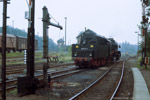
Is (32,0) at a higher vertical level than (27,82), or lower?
higher

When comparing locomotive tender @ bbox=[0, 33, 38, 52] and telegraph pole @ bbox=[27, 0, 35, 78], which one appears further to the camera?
locomotive tender @ bbox=[0, 33, 38, 52]

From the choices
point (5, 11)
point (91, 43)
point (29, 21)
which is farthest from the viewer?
point (91, 43)

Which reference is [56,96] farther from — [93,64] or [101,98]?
[93,64]

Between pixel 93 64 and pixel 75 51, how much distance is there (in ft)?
7.74

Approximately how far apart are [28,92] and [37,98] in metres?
0.81

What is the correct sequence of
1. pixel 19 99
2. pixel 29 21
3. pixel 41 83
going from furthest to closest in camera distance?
pixel 41 83
pixel 29 21
pixel 19 99

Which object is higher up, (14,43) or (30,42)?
(14,43)

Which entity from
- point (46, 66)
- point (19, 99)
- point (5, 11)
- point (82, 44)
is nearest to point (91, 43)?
point (82, 44)

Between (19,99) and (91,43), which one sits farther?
(91,43)

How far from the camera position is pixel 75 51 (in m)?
21.8

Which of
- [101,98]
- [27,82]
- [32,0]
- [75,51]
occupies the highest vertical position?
[32,0]

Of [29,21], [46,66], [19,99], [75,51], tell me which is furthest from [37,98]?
[75,51]

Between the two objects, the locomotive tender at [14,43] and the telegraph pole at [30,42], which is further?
the locomotive tender at [14,43]

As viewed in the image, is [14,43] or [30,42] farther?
[14,43]
